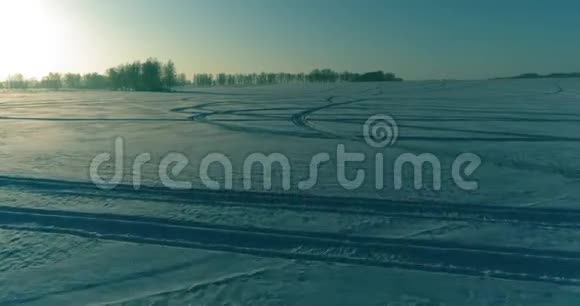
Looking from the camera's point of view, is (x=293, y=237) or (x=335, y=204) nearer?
(x=293, y=237)

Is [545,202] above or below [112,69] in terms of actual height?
below

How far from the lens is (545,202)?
536 cm

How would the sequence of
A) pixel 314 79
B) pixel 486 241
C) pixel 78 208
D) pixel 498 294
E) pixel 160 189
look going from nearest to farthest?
pixel 498 294 → pixel 486 241 → pixel 78 208 → pixel 160 189 → pixel 314 79

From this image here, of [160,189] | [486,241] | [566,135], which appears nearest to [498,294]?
[486,241]

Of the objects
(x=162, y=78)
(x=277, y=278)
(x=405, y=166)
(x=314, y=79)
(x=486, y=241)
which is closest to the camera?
(x=277, y=278)

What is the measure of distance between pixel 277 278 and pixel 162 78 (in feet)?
244

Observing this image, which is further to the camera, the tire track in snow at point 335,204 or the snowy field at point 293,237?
the tire track in snow at point 335,204

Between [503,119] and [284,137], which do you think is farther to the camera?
[503,119]

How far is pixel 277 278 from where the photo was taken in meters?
3.43

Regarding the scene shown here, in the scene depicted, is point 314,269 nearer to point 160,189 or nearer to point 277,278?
point 277,278

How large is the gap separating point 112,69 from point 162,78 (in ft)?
36.5

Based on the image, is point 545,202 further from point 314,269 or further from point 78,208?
point 78,208

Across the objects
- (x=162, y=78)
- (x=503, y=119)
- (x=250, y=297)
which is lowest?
(x=250, y=297)

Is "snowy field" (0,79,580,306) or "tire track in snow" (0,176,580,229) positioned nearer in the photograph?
"snowy field" (0,79,580,306)
